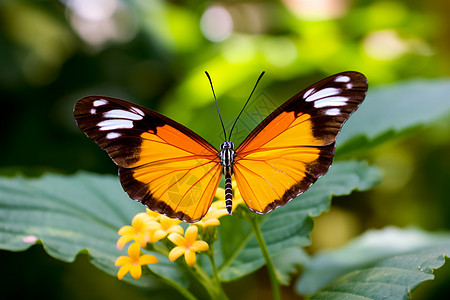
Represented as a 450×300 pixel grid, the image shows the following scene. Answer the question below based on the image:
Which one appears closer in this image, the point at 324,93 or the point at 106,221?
the point at 324,93

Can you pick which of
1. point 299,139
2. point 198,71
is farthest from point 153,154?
point 198,71

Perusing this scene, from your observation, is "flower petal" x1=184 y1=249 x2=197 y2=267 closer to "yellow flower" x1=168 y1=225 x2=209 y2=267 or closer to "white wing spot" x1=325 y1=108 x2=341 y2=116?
"yellow flower" x1=168 y1=225 x2=209 y2=267

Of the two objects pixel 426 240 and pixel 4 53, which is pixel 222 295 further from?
pixel 4 53

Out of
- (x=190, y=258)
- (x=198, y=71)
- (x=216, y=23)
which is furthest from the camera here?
(x=216, y=23)

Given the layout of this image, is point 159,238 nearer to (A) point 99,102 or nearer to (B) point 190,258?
(B) point 190,258

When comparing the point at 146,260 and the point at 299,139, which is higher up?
the point at 299,139

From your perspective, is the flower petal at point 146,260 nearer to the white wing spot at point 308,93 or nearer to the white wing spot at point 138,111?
the white wing spot at point 138,111

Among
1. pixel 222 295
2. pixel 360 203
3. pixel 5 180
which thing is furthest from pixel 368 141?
pixel 360 203
